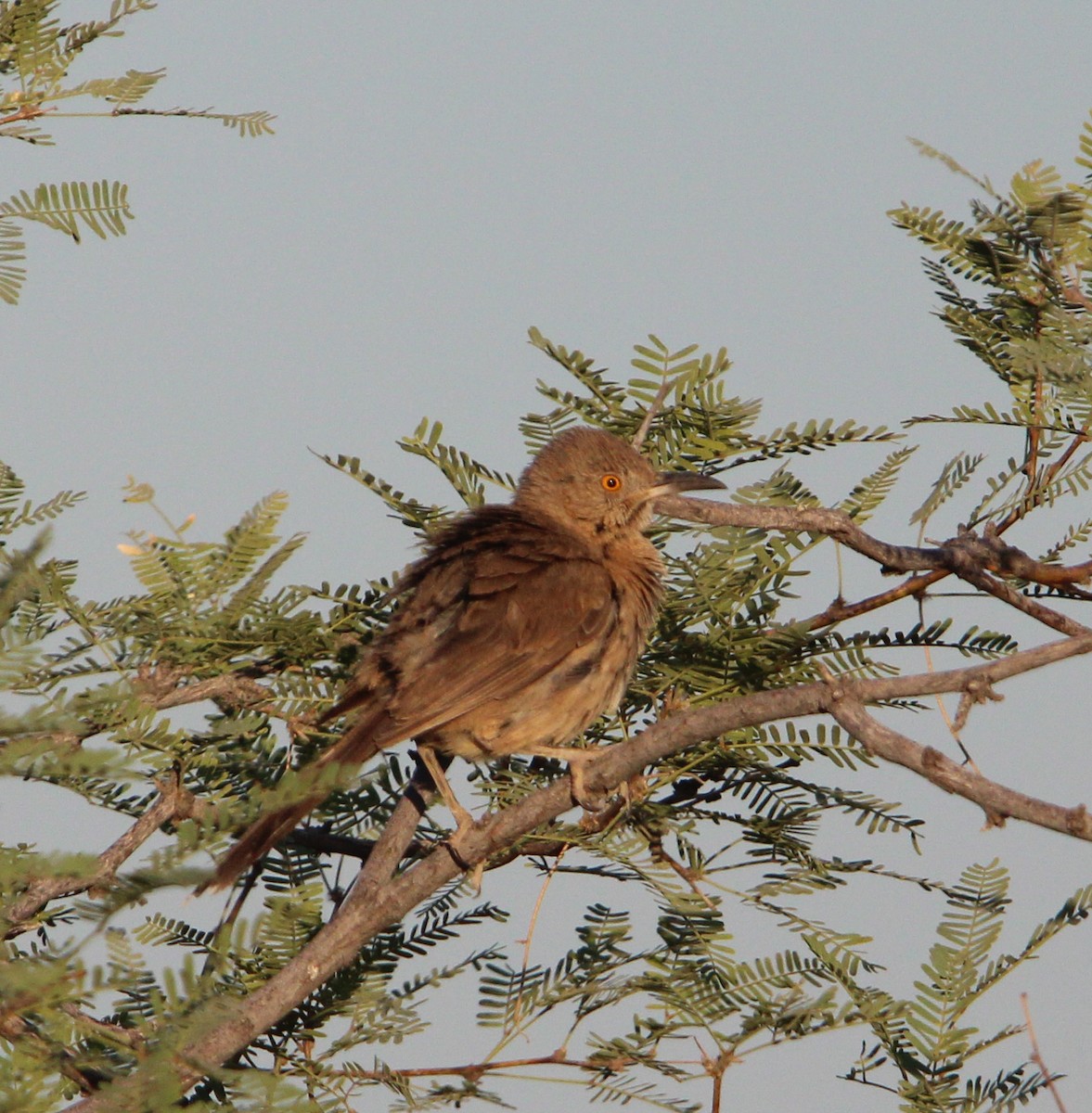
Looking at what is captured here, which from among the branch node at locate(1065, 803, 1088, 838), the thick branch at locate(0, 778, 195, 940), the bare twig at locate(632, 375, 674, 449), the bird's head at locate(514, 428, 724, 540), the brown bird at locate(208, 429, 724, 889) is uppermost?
the bird's head at locate(514, 428, 724, 540)

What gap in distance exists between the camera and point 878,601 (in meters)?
4.32

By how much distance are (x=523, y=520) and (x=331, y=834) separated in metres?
1.68

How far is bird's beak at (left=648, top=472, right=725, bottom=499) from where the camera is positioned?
559cm

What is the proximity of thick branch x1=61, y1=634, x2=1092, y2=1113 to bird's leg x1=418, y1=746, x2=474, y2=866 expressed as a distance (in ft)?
0.13

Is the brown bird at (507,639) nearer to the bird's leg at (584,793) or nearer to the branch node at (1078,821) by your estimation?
the bird's leg at (584,793)

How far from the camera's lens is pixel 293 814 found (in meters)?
4.19

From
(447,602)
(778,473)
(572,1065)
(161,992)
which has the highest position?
(778,473)

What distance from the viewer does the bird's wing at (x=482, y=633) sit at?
502 centimetres

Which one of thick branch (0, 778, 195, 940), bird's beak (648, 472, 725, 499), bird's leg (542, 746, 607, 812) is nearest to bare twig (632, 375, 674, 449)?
bird's beak (648, 472, 725, 499)

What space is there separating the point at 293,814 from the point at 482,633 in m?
1.42

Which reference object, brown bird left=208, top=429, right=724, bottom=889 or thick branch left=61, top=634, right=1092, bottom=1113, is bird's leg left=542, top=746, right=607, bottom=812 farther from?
brown bird left=208, top=429, right=724, bottom=889

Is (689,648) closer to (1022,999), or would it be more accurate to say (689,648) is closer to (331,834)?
(331,834)

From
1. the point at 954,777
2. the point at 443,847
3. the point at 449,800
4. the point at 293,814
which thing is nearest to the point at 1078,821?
the point at 954,777

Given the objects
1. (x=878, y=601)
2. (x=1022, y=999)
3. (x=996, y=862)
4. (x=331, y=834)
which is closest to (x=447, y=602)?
(x=331, y=834)
